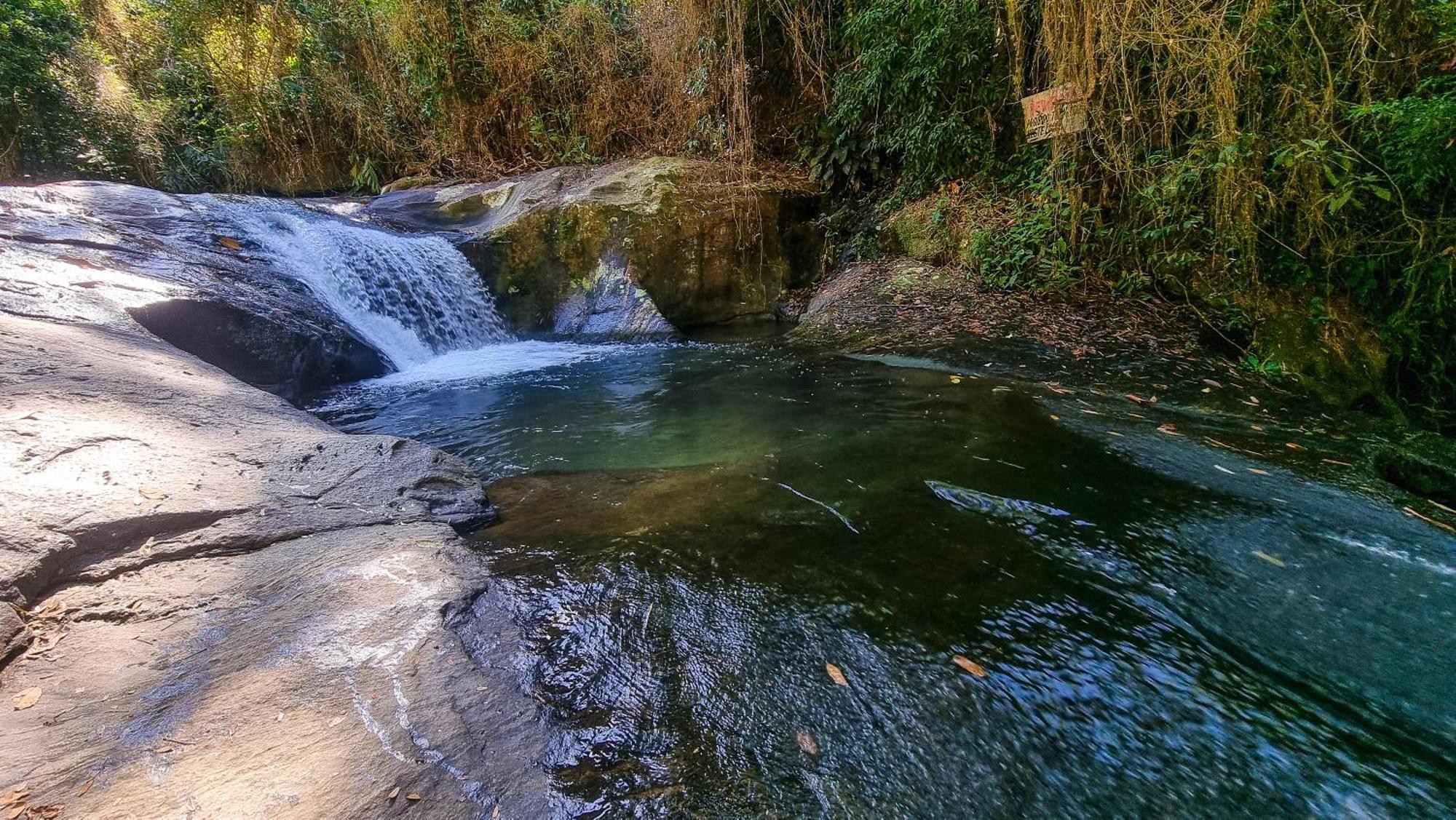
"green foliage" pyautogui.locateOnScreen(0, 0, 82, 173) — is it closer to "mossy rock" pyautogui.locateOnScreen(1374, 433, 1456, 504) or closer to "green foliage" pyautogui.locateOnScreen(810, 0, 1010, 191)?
"green foliage" pyautogui.locateOnScreen(810, 0, 1010, 191)

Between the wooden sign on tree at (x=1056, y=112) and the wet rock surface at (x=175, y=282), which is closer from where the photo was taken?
the wet rock surface at (x=175, y=282)

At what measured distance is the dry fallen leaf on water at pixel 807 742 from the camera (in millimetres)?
1354

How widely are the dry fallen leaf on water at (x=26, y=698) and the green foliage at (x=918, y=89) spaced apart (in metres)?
6.75

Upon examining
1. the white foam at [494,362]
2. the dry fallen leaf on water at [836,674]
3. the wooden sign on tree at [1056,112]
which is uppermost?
the wooden sign on tree at [1056,112]

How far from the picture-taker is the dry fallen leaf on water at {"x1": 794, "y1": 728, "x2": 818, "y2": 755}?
1.35 m

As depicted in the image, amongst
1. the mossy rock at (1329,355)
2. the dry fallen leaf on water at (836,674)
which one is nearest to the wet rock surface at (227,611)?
the dry fallen leaf on water at (836,674)

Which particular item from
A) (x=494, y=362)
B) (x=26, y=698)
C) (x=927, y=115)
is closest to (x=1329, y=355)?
(x=927, y=115)

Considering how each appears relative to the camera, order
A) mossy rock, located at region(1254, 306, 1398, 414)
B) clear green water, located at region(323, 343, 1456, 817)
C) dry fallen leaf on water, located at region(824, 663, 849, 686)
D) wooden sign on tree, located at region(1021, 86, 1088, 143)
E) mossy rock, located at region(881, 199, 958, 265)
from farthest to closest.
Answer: mossy rock, located at region(881, 199, 958, 265) < wooden sign on tree, located at region(1021, 86, 1088, 143) < mossy rock, located at region(1254, 306, 1398, 414) < dry fallen leaf on water, located at region(824, 663, 849, 686) < clear green water, located at region(323, 343, 1456, 817)

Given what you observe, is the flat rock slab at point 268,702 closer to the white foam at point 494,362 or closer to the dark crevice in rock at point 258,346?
the dark crevice in rock at point 258,346

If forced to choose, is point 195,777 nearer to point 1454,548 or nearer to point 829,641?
point 829,641

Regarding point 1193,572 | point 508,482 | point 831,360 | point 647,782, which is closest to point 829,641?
point 647,782

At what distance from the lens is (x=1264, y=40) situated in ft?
12.7

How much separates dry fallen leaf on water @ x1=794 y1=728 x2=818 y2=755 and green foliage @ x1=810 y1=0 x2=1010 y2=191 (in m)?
5.94

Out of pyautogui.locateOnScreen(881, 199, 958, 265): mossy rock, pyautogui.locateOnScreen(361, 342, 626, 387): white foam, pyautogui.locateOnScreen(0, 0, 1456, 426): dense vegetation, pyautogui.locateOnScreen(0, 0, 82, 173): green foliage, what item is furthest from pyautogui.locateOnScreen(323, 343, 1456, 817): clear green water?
pyautogui.locateOnScreen(0, 0, 82, 173): green foliage
